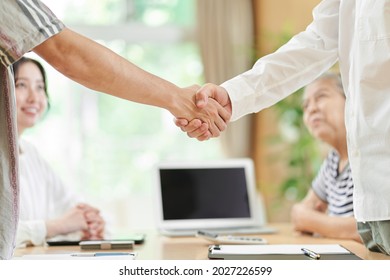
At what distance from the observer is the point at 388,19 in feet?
4.09

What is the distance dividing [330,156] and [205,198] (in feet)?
1.54

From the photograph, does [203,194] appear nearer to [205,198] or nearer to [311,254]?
[205,198]

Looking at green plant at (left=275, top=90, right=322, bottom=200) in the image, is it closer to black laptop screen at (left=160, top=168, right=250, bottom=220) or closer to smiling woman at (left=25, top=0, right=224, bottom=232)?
smiling woman at (left=25, top=0, right=224, bottom=232)

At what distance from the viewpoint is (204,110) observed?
1.66 meters

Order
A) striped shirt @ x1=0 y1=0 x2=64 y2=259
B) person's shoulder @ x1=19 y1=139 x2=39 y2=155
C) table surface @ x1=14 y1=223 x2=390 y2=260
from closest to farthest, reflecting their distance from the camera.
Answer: striped shirt @ x1=0 y1=0 x2=64 y2=259
table surface @ x1=14 y1=223 x2=390 y2=260
person's shoulder @ x1=19 y1=139 x2=39 y2=155

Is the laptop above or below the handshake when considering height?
below

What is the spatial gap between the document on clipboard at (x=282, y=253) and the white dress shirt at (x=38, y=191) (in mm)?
763

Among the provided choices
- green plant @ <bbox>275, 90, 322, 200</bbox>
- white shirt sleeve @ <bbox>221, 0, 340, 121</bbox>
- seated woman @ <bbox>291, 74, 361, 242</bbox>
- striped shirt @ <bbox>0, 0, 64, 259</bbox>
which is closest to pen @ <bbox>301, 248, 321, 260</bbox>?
white shirt sleeve @ <bbox>221, 0, 340, 121</bbox>

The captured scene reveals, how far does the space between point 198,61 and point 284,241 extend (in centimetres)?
326

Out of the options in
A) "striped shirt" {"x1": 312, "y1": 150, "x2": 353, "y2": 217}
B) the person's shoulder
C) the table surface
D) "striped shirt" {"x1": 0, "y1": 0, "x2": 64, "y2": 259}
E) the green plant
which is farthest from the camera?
the green plant

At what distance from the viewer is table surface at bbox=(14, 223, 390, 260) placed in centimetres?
149

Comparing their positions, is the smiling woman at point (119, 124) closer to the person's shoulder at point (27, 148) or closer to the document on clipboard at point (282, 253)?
the person's shoulder at point (27, 148)

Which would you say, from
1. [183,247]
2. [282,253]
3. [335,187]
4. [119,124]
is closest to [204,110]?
[183,247]
